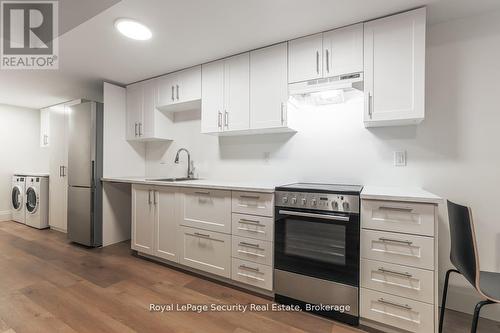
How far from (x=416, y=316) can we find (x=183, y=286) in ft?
6.09

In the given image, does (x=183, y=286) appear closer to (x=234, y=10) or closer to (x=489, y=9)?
(x=234, y=10)

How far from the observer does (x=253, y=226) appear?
2.11m

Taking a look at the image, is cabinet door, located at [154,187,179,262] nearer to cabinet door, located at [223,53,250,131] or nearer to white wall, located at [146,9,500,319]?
cabinet door, located at [223,53,250,131]

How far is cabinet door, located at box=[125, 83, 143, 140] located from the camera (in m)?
3.38

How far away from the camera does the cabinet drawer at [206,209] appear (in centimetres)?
225

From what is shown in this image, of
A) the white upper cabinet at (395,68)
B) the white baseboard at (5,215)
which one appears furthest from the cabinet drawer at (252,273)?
the white baseboard at (5,215)

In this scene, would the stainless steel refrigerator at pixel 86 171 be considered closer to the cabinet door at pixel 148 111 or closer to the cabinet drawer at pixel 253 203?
the cabinet door at pixel 148 111

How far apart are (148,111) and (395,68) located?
291 centimetres

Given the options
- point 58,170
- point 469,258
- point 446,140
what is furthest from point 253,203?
point 58,170

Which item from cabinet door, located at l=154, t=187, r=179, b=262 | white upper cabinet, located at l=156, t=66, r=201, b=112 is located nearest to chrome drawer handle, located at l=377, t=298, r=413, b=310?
cabinet door, located at l=154, t=187, r=179, b=262

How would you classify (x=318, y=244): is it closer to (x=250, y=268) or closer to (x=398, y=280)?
(x=398, y=280)

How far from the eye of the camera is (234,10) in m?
1.80

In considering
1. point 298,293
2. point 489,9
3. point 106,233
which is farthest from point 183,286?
point 489,9

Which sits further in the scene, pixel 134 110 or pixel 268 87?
pixel 134 110
